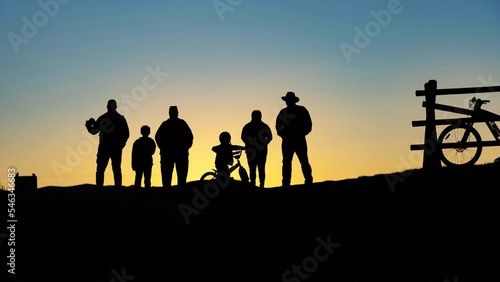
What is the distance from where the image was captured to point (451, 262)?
8594 millimetres

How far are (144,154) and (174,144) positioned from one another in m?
1.28

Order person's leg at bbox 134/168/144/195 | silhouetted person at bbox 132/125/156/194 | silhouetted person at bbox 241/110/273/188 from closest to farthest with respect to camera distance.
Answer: silhouetted person at bbox 241/110/273/188 < silhouetted person at bbox 132/125/156/194 < person's leg at bbox 134/168/144/195

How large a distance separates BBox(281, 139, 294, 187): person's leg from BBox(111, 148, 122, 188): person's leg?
3.88 meters

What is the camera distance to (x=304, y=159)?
56.3 ft

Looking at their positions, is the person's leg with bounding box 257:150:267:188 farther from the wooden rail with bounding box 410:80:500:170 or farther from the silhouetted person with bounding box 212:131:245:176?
the wooden rail with bounding box 410:80:500:170

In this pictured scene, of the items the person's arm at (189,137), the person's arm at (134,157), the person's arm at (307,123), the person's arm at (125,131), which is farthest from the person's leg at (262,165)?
the person's arm at (125,131)

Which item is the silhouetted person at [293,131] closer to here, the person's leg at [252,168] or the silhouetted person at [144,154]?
the person's leg at [252,168]

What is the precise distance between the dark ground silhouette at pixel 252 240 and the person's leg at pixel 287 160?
2.56 metres

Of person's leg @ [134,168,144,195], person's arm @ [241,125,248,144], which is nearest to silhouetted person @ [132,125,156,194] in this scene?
person's leg @ [134,168,144,195]

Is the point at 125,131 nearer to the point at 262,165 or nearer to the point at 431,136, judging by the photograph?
the point at 262,165

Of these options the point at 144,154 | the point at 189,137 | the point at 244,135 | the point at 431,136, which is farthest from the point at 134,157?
the point at 431,136

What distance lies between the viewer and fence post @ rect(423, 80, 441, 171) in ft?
62.4

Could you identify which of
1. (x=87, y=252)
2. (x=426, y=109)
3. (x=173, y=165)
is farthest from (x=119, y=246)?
(x=426, y=109)

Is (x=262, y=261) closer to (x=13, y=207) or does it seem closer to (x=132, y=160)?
(x=13, y=207)
